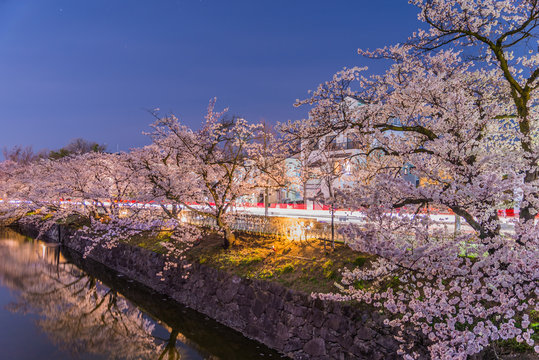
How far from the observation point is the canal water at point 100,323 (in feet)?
37.2

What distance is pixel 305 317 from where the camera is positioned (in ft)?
33.6

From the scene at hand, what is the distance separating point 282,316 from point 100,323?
8337 millimetres

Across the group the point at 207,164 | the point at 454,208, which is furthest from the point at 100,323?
the point at 454,208

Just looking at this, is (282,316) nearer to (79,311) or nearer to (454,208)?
(454,208)

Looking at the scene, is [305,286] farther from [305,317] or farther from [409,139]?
[409,139]

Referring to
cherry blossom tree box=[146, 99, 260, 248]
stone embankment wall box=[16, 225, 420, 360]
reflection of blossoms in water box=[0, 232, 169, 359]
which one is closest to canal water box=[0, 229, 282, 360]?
reflection of blossoms in water box=[0, 232, 169, 359]

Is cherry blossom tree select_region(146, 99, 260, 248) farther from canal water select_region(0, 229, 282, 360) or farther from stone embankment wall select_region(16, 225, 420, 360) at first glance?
canal water select_region(0, 229, 282, 360)

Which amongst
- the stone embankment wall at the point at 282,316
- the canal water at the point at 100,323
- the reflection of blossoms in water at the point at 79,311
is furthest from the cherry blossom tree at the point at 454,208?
the reflection of blossoms in water at the point at 79,311

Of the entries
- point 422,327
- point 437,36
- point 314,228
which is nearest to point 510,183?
Result: point 422,327

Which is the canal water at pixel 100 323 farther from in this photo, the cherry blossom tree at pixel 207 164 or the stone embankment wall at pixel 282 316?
the cherry blossom tree at pixel 207 164

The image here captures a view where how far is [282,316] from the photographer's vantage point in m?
10.9

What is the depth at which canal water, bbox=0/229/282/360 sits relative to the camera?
1134 centimetres

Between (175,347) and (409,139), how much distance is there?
1116 cm

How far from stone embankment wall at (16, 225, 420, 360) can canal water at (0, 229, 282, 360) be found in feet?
1.46
